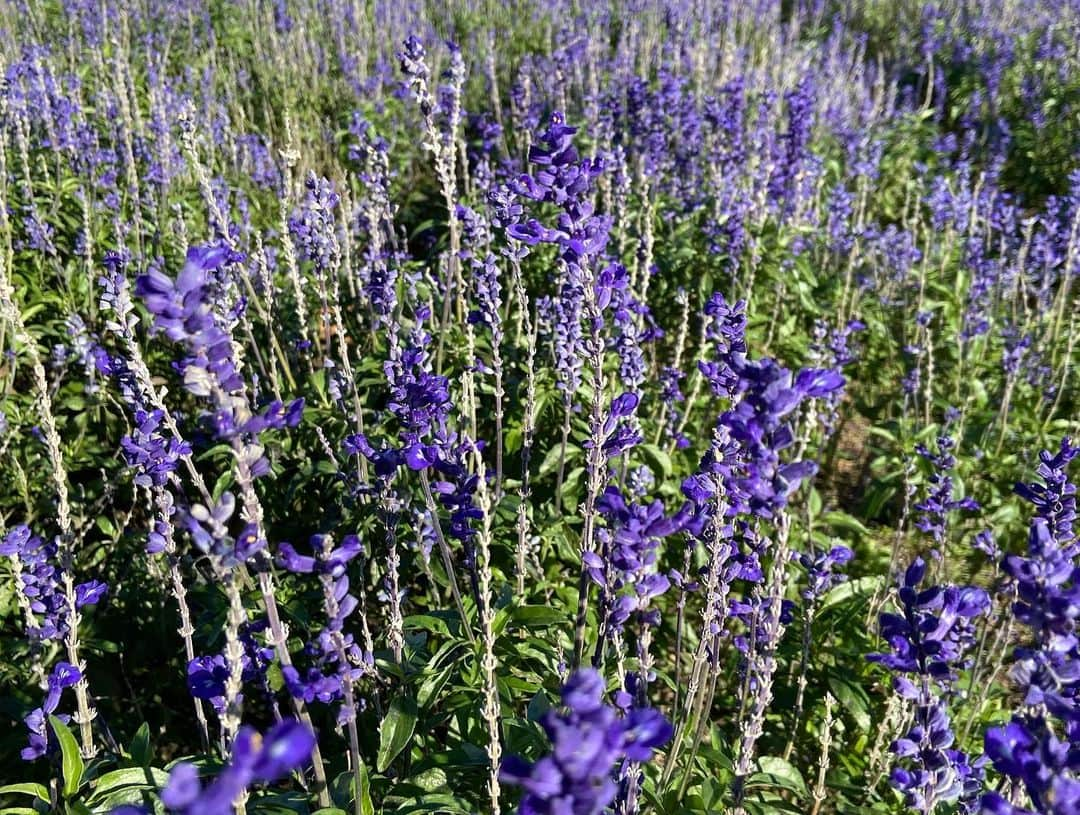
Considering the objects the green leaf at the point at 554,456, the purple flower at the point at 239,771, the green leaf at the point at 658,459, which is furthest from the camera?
the green leaf at the point at 658,459

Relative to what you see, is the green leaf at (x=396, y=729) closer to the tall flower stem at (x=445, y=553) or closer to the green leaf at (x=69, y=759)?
the tall flower stem at (x=445, y=553)

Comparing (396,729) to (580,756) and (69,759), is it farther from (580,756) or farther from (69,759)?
(580,756)

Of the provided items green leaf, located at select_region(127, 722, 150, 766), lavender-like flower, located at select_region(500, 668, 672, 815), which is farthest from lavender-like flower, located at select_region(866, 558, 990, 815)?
green leaf, located at select_region(127, 722, 150, 766)

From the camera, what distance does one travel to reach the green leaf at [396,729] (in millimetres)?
2096

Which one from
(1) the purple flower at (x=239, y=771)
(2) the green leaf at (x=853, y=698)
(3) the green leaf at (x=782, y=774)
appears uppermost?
(1) the purple flower at (x=239, y=771)

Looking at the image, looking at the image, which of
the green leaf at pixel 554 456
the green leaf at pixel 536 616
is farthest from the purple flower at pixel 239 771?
the green leaf at pixel 554 456

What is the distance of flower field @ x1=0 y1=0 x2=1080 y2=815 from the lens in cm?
160

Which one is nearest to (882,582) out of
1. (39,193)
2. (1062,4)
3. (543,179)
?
(543,179)

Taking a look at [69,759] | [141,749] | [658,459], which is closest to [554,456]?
[658,459]

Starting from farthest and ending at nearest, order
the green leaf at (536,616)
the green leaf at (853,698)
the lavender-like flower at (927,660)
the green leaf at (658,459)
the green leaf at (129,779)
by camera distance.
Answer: the green leaf at (658,459), the green leaf at (853,698), the green leaf at (536,616), the green leaf at (129,779), the lavender-like flower at (927,660)

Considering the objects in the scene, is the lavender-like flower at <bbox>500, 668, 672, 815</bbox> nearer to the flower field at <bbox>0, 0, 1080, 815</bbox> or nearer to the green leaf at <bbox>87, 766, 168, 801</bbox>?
the flower field at <bbox>0, 0, 1080, 815</bbox>

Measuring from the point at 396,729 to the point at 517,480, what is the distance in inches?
60.2

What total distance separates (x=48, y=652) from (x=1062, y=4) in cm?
1506

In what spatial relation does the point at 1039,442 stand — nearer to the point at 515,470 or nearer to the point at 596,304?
the point at 515,470
